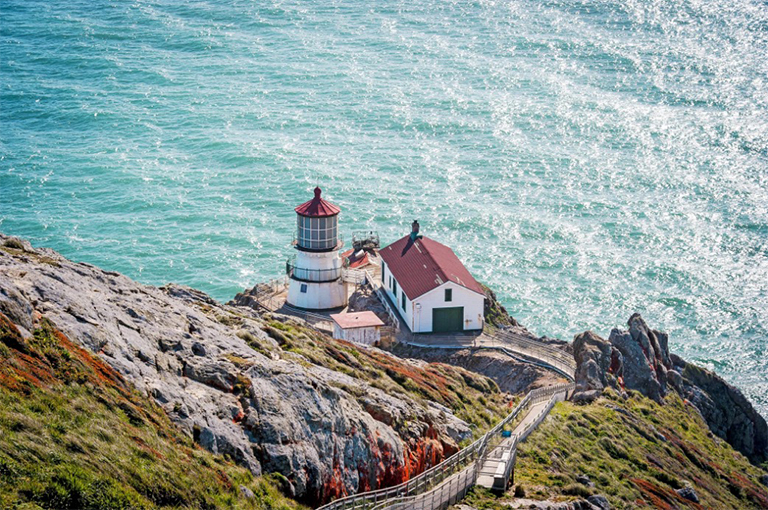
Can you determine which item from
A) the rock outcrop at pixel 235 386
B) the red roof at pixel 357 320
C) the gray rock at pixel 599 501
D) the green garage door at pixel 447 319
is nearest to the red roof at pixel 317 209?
the red roof at pixel 357 320

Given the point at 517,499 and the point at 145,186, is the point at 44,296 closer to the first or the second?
the point at 517,499

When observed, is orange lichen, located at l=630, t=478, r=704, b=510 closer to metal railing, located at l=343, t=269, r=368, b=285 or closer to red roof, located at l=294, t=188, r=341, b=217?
red roof, located at l=294, t=188, r=341, b=217

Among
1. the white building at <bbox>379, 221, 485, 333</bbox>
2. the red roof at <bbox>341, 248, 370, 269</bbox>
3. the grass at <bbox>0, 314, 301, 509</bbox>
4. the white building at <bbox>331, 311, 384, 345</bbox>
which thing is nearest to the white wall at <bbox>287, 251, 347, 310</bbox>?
the white building at <bbox>379, 221, 485, 333</bbox>

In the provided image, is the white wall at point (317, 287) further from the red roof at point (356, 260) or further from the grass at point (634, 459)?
the grass at point (634, 459)

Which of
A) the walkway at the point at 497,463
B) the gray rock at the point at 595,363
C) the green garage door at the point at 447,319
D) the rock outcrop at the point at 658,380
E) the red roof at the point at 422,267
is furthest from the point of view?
the green garage door at the point at 447,319

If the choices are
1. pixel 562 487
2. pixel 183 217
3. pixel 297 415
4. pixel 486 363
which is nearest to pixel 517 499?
pixel 562 487
